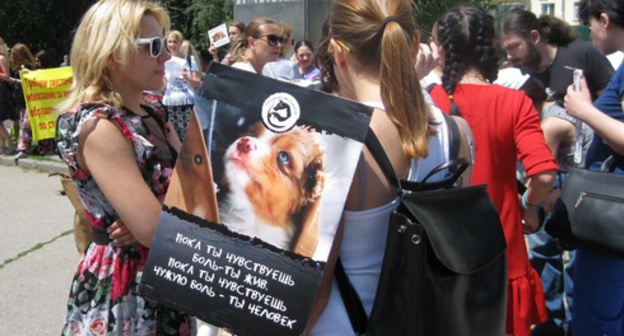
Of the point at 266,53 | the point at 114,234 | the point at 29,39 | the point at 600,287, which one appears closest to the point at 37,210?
the point at 266,53

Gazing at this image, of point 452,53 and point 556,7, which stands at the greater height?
point 452,53

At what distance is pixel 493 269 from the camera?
1.80 m

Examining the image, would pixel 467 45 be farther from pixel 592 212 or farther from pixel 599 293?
pixel 599 293

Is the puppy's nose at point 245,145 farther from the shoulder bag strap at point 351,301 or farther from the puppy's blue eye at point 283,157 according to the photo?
the shoulder bag strap at point 351,301

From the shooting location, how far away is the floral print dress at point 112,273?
222 cm

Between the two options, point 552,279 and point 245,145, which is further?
point 552,279

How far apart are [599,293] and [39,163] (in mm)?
9028

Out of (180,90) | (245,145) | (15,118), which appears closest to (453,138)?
(245,145)

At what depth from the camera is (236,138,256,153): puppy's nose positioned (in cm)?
161

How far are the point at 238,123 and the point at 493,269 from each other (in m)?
0.77

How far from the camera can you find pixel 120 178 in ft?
6.79

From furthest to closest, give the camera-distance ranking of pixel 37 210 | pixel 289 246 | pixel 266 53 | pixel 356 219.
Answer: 1. pixel 37 210
2. pixel 266 53
3. pixel 356 219
4. pixel 289 246

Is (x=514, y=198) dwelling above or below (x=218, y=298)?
below

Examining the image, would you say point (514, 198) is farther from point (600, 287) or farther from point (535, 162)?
point (600, 287)
